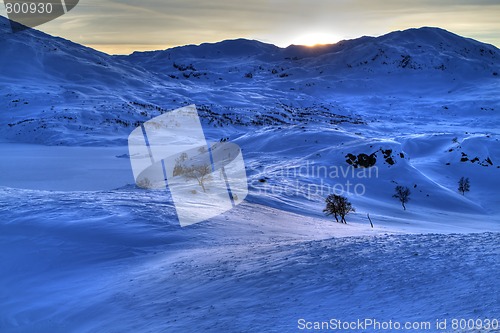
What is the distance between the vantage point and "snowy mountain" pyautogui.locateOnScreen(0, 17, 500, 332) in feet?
24.2

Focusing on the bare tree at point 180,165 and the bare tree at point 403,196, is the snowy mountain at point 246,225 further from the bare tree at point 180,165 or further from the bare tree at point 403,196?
the bare tree at point 180,165

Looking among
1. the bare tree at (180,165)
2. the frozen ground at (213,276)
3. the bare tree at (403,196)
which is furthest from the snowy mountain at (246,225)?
the bare tree at (180,165)

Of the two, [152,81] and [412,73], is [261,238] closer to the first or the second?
[152,81]

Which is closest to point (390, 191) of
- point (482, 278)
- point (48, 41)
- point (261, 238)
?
point (261, 238)

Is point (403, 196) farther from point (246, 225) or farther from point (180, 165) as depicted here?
point (180, 165)

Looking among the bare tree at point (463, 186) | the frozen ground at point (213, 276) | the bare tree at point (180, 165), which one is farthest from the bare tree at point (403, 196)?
the bare tree at point (180, 165)

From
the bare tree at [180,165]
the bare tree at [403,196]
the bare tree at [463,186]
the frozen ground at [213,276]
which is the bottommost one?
the bare tree at [463,186]

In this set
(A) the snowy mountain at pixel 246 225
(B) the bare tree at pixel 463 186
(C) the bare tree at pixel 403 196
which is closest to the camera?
(A) the snowy mountain at pixel 246 225

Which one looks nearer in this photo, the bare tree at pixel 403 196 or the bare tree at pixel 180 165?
the bare tree at pixel 403 196

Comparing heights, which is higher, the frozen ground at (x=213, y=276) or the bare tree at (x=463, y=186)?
the frozen ground at (x=213, y=276)

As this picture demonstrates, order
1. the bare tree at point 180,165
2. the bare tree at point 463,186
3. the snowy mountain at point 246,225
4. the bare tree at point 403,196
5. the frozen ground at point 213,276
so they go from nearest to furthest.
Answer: the frozen ground at point 213,276 → the snowy mountain at point 246,225 → the bare tree at point 403,196 → the bare tree at point 180,165 → the bare tree at point 463,186

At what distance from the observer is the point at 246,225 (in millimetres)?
15805

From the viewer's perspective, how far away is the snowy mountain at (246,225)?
7.37 meters

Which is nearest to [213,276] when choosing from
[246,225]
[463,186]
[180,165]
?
[246,225]
